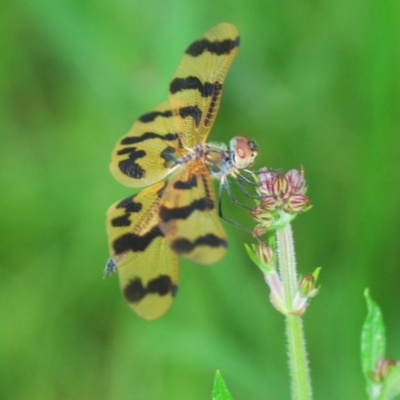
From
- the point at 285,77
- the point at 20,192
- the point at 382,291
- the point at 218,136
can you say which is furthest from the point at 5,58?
the point at 382,291

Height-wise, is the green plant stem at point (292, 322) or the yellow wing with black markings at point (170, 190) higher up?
the yellow wing with black markings at point (170, 190)

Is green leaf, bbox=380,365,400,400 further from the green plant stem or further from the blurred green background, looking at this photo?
the blurred green background

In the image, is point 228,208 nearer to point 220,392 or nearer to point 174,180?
point 174,180

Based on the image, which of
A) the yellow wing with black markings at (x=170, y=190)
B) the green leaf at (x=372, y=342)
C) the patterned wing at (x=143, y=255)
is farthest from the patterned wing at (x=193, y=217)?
the green leaf at (x=372, y=342)

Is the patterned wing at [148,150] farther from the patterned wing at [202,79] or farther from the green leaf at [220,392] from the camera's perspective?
the green leaf at [220,392]

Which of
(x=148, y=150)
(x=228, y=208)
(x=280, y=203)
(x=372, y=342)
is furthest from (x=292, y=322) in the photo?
(x=228, y=208)
